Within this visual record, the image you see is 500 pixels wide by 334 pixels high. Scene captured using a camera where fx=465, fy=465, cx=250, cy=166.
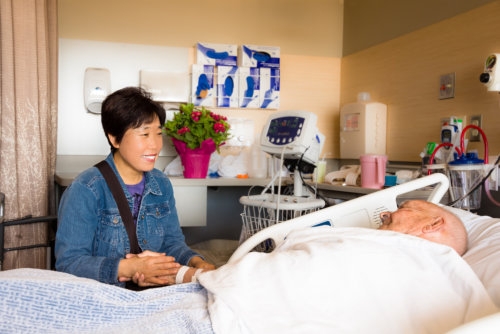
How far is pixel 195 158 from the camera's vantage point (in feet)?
9.34

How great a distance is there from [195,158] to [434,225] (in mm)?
1750

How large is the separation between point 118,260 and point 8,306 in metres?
0.48

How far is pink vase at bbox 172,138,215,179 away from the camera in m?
2.84

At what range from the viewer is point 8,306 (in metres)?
0.94

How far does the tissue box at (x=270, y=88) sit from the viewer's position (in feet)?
11.1

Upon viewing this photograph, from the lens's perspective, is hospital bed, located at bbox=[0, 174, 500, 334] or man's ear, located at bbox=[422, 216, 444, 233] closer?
hospital bed, located at bbox=[0, 174, 500, 334]

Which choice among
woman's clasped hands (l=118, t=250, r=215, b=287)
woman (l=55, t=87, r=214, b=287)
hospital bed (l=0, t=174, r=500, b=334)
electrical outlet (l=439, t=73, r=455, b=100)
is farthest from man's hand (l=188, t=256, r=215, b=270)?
electrical outlet (l=439, t=73, r=455, b=100)

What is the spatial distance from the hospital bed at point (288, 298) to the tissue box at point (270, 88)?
2403 millimetres

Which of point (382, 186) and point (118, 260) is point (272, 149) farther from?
point (118, 260)

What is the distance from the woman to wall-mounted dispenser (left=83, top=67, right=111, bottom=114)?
156 centimetres

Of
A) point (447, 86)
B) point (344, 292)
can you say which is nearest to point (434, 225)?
point (344, 292)

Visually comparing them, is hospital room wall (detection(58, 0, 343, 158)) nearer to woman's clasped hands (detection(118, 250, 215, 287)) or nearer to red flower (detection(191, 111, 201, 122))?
red flower (detection(191, 111, 201, 122))

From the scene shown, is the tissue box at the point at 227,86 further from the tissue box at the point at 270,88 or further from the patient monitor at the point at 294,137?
the patient monitor at the point at 294,137

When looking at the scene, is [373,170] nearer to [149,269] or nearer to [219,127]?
[219,127]
